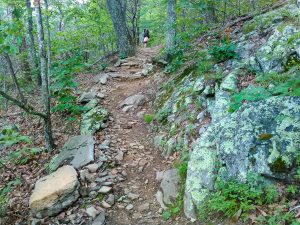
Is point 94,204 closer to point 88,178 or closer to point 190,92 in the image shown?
point 88,178

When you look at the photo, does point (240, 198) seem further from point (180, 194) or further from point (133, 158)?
point (133, 158)

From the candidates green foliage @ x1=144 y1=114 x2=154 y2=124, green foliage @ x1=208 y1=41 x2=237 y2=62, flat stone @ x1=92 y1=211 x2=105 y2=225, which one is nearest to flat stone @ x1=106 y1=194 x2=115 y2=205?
flat stone @ x1=92 y1=211 x2=105 y2=225

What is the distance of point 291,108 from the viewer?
4.04 meters

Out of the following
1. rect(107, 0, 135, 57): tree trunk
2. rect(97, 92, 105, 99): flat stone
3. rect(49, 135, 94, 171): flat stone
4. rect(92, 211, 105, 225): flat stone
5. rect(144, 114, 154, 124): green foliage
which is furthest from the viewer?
rect(107, 0, 135, 57): tree trunk

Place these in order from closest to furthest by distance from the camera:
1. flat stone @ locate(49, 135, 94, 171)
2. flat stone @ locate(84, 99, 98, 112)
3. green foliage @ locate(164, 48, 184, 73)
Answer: flat stone @ locate(49, 135, 94, 171) → flat stone @ locate(84, 99, 98, 112) → green foliage @ locate(164, 48, 184, 73)

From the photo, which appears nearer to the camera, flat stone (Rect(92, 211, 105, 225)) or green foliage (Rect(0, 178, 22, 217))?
flat stone (Rect(92, 211, 105, 225))

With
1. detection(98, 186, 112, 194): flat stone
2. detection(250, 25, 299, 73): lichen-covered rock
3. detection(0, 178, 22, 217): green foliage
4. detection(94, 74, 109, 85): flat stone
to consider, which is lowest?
detection(0, 178, 22, 217): green foliage

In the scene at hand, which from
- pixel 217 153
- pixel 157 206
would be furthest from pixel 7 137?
pixel 217 153

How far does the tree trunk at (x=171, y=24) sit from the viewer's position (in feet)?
29.0

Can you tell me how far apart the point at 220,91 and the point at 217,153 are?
1.58 metres

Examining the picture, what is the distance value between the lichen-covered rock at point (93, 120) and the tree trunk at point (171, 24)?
344 cm

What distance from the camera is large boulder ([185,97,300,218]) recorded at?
372 centimetres

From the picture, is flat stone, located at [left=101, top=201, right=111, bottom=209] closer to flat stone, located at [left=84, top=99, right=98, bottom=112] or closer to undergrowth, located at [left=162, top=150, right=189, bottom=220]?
undergrowth, located at [left=162, top=150, right=189, bottom=220]

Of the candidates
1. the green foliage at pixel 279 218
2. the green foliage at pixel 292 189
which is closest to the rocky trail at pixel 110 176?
the green foliage at pixel 279 218
